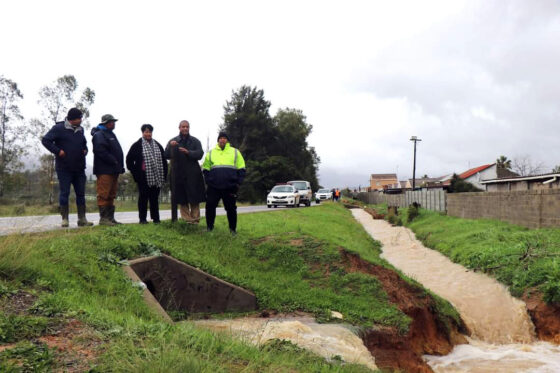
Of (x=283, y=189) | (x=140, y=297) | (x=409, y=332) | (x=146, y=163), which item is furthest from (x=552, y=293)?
(x=283, y=189)

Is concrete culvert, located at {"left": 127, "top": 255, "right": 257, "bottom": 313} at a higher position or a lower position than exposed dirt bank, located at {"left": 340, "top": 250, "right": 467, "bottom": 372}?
higher

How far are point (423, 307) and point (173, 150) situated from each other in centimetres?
551

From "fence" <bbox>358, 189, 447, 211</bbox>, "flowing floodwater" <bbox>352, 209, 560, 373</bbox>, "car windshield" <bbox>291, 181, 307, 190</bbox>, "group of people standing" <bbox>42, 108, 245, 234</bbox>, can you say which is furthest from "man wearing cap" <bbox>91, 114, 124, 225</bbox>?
"car windshield" <bbox>291, 181, 307, 190</bbox>

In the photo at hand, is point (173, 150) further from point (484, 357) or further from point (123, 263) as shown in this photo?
point (484, 357)

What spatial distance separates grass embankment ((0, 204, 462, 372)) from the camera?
279cm

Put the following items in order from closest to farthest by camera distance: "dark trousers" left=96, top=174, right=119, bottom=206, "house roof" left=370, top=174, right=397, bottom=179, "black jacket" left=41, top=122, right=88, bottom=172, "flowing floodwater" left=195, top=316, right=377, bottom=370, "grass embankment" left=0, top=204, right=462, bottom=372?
"grass embankment" left=0, top=204, right=462, bottom=372, "flowing floodwater" left=195, top=316, right=377, bottom=370, "black jacket" left=41, top=122, right=88, bottom=172, "dark trousers" left=96, top=174, right=119, bottom=206, "house roof" left=370, top=174, right=397, bottom=179

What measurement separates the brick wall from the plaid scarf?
11732 millimetres

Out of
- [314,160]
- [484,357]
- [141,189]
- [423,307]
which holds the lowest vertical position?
[484,357]

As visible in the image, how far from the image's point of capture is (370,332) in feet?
19.9

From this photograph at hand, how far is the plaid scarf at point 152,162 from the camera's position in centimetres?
809

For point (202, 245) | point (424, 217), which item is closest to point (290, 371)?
point (202, 245)

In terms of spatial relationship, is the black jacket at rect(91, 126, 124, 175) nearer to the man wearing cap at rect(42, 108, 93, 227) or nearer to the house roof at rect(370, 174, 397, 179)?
A: the man wearing cap at rect(42, 108, 93, 227)

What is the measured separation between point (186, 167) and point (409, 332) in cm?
495

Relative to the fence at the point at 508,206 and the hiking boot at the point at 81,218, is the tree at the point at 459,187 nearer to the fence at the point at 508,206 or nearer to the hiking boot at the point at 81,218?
the fence at the point at 508,206
